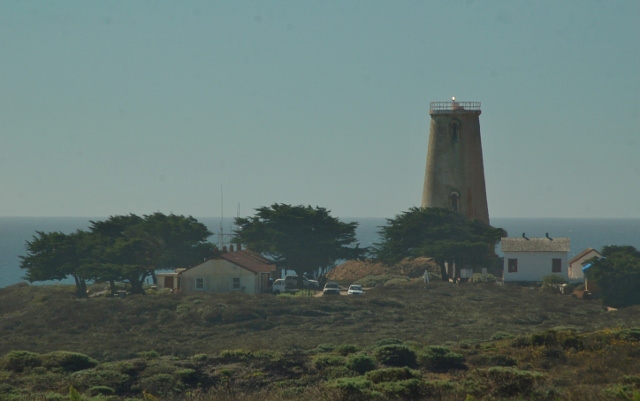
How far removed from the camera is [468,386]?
20500mm

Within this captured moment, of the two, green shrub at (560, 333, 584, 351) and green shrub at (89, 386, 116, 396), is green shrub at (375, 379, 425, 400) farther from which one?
green shrub at (560, 333, 584, 351)

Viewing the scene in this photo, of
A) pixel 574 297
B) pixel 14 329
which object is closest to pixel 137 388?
pixel 14 329

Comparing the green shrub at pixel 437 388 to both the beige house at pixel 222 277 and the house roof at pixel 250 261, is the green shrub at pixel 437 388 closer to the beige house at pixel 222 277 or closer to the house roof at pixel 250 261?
the beige house at pixel 222 277

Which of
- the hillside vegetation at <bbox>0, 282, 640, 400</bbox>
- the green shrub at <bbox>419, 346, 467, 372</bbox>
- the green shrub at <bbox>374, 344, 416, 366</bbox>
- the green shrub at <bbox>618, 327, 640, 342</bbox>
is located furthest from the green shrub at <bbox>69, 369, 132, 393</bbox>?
the green shrub at <bbox>618, 327, 640, 342</bbox>

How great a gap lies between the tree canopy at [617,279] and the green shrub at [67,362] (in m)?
34.7

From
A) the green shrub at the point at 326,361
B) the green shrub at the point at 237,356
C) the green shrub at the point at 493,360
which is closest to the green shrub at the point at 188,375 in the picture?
the green shrub at the point at 237,356

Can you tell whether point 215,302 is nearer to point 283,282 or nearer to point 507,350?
point 283,282

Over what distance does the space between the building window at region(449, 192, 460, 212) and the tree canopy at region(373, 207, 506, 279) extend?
1.58 metres

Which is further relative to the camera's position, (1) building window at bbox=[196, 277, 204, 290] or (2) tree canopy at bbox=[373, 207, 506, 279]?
(2) tree canopy at bbox=[373, 207, 506, 279]

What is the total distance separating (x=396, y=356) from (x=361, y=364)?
180cm

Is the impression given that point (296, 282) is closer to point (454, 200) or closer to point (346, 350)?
point (454, 200)

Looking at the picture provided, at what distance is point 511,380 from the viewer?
2070 centimetres

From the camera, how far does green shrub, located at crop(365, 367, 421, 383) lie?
21545 millimetres

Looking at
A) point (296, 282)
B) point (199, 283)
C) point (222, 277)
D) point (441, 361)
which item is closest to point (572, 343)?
point (441, 361)
